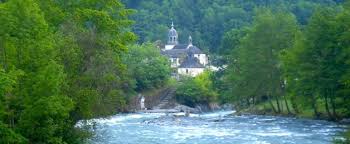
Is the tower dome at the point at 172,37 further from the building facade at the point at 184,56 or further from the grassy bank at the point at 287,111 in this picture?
the grassy bank at the point at 287,111

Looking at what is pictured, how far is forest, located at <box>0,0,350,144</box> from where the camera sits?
28031mm

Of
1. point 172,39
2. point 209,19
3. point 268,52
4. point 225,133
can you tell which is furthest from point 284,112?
point 209,19

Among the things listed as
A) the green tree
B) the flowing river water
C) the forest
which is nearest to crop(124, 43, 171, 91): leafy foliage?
the forest

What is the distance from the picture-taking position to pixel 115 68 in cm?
3519

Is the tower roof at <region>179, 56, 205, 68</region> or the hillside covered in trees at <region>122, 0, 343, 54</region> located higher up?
the hillside covered in trees at <region>122, 0, 343, 54</region>

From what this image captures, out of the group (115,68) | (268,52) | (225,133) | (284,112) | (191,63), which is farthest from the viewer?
(191,63)

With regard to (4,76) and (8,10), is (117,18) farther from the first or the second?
(4,76)

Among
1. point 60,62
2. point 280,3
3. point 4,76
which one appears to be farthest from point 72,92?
point 280,3

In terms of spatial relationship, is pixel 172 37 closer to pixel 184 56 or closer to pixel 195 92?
pixel 184 56

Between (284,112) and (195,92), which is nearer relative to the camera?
(284,112)

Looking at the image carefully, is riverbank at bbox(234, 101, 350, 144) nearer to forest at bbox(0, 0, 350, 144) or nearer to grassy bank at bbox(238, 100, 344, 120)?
grassy bank at bbox(238, 100, 344, 120)

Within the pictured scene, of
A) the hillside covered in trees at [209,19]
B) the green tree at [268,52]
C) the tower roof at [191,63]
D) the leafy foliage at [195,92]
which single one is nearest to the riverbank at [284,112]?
the green tree at [268,52]

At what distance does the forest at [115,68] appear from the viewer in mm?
28031

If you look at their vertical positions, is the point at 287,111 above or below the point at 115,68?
below
